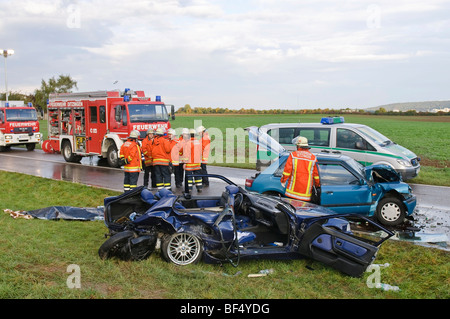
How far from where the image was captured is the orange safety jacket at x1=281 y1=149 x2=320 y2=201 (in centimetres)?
778

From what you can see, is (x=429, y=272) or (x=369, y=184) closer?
(x=429, y=272)

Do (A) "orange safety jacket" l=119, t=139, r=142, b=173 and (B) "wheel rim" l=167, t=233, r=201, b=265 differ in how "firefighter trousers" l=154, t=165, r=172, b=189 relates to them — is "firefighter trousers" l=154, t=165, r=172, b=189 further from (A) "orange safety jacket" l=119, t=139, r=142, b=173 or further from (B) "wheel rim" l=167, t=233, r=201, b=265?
(B) "wheel rim" l=167, t=233, r=201, b=265

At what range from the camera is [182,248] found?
5980 mm

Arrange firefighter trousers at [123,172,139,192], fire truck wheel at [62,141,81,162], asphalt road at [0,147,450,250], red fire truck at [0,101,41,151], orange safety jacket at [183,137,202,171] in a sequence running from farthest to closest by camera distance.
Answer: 1. red fire truck at [0,101,41,151]
2. fire truck wheel at [62,141,81,162]
3. orange safety jacket at [183,137,202,171]
4. firefighter trousers at [123,172,139,192]
5. asphalt road at [0,147,450,250]

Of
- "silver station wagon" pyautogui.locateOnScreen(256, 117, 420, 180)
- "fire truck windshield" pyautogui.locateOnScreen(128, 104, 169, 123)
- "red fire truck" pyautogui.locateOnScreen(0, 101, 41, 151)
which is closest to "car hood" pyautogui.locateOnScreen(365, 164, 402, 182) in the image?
"silver station wagon" pyautogui.locateOnScreen(256, 117, 420, 180)

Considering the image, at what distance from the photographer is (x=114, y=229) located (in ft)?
21.4

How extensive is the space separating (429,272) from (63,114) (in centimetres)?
1780

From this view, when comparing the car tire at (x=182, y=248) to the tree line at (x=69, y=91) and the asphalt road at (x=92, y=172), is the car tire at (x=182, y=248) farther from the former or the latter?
the tree line at (x=69, y=91)

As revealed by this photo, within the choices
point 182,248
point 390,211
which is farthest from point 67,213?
point 390,211

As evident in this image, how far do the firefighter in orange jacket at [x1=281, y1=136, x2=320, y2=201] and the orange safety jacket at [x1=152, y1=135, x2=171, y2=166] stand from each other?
4.73 meters

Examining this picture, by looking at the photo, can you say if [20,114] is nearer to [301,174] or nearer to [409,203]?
[301,174]
